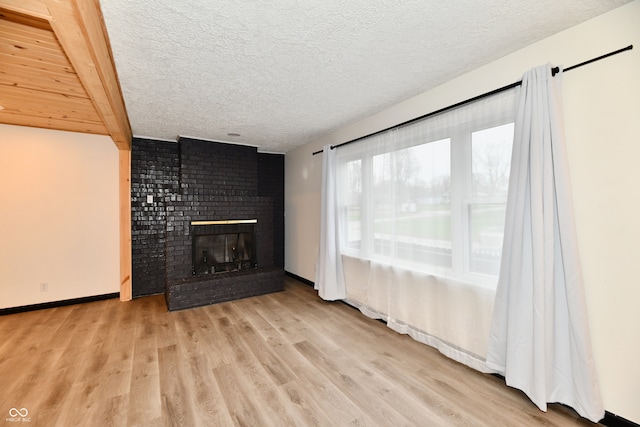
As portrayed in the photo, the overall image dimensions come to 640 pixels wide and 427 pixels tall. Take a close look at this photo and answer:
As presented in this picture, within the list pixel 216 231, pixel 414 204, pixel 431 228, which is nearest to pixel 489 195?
pixel 431 228

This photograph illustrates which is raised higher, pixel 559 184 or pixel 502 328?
pixel 559 184

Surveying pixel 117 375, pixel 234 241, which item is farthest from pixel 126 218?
pixel 117 375

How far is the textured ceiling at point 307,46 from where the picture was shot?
1564mm

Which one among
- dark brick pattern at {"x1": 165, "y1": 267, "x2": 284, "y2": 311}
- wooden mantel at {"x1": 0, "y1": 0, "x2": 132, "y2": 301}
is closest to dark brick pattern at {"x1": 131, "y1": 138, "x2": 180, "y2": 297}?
wooden mantel at {"x1": 0, "y1": 0, "x2": 132, "y2": 301}

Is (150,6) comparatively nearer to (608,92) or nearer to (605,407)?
(608,92)

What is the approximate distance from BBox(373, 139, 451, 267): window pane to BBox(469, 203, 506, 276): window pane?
0.21 meters

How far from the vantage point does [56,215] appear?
148 inches

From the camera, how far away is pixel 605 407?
5.57 ft

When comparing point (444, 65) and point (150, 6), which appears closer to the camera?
point (150, 6)

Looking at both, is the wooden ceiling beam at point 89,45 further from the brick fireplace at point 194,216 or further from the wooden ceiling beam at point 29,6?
the brick fireplace at point 194,216

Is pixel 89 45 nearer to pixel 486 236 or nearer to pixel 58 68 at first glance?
pixel 58 68

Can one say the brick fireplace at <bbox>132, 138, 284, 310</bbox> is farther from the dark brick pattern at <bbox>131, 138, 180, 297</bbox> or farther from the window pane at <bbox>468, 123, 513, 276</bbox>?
the window pane at <bbox>468, 123, 513, 276</bbox>


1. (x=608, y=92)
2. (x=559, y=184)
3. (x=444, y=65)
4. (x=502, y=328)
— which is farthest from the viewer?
(x=444, y=65)

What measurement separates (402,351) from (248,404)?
4.82 ft
